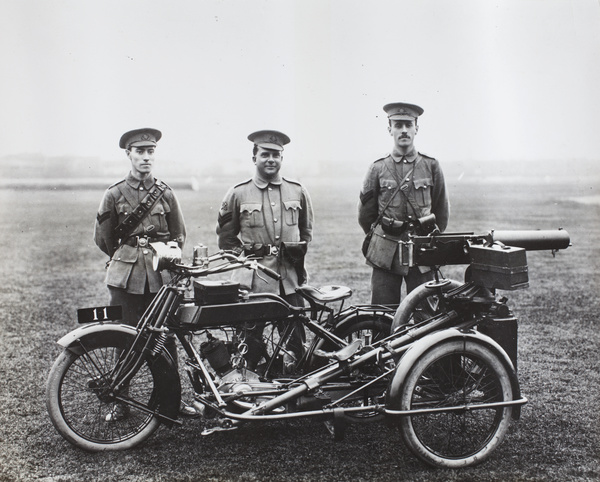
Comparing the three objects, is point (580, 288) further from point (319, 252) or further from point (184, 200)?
point (184, 200)

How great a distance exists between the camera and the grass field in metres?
3.28

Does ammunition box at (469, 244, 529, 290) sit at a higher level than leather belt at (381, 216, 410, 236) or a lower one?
lower

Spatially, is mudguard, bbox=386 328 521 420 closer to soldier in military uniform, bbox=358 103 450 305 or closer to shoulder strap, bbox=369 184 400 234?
soldier in military uniform, bbox=358 103 450 305

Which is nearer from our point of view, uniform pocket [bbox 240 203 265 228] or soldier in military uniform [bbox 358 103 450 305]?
uniform pocket [bbox 240 203 265 228]

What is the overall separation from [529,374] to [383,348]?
1.85 m

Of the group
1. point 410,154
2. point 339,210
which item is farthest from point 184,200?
point 410,154

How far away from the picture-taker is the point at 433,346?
3.30 meters

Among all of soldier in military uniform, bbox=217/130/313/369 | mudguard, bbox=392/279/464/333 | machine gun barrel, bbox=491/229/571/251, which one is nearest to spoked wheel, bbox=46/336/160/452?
soldier in military uniform, bbox=217/130/313/369

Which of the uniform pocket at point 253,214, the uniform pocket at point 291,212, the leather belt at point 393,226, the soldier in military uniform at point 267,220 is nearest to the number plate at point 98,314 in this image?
the soldier in military uniform at point 267,220

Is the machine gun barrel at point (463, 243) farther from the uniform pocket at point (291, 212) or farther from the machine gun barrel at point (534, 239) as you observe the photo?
the uniform pocket at point (291, 212)

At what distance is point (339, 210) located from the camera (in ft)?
69.7

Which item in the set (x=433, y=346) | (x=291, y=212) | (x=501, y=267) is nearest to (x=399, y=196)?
(x=291, y=212)

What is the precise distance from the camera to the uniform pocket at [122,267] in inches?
168

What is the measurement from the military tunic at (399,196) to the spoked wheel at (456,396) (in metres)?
1.37
